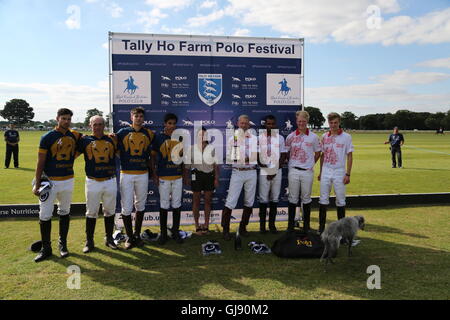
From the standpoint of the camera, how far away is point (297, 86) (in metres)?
7.01

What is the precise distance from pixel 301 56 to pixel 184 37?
265cm

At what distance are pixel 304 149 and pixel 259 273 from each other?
2.63 m

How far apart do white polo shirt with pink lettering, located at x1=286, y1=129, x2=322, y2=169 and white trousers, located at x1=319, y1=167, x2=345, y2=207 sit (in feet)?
1.09

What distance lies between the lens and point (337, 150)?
5738 mm

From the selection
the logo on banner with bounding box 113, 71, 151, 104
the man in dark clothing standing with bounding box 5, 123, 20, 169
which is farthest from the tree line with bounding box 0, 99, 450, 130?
the logo on banner with bounding box 113, 71, 151, 104

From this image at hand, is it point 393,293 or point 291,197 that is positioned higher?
point 291,197

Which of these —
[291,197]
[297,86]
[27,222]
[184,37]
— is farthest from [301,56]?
[27,222]

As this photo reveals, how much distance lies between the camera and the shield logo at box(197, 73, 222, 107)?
6633 mm

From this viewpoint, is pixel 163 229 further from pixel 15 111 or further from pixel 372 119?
pixel 15 111

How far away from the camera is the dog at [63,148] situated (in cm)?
490

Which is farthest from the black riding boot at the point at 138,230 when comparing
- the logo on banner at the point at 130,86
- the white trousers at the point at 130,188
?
the logo on banner at the point at 130,86

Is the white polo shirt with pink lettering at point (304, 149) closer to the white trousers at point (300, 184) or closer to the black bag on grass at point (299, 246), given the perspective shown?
the white trousers at point (300, 184)

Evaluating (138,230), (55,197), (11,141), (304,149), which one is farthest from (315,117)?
(55,197)
